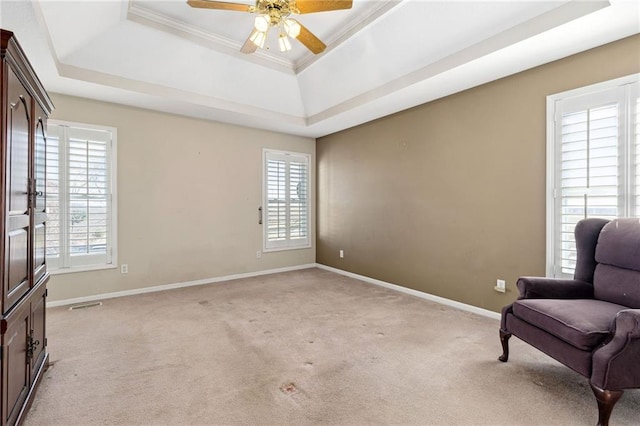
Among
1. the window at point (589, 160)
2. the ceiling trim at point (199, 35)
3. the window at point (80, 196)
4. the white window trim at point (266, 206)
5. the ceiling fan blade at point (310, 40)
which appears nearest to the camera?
the window at point (589, 160)

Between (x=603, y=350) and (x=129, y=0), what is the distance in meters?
4.44

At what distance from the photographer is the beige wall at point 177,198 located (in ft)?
Answer: 13.5

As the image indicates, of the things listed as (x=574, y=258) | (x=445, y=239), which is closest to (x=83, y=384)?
(x=445, y=239)

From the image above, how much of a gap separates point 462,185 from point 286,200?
3112 millimetres

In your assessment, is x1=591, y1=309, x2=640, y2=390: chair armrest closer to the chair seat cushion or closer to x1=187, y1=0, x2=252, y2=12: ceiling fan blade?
the chair seat cushion

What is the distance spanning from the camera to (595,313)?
192cm

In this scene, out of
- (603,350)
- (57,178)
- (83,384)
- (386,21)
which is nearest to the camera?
(603,350)

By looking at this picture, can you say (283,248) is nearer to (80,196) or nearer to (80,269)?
(80,269)

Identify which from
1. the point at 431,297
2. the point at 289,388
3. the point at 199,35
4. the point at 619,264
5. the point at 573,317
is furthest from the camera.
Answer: the point at 431,297

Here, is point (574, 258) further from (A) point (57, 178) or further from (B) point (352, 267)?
(A) point (57, 178)

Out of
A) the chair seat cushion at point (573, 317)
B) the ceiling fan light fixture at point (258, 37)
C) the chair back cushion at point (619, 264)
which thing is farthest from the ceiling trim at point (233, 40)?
the chair seat cushion at point (573, 317)

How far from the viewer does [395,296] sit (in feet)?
13.7

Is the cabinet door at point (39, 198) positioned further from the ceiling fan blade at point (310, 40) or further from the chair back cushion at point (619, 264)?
the chair back cushion at point (619, 264)

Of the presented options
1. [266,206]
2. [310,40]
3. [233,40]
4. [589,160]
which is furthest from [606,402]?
[266,206]
